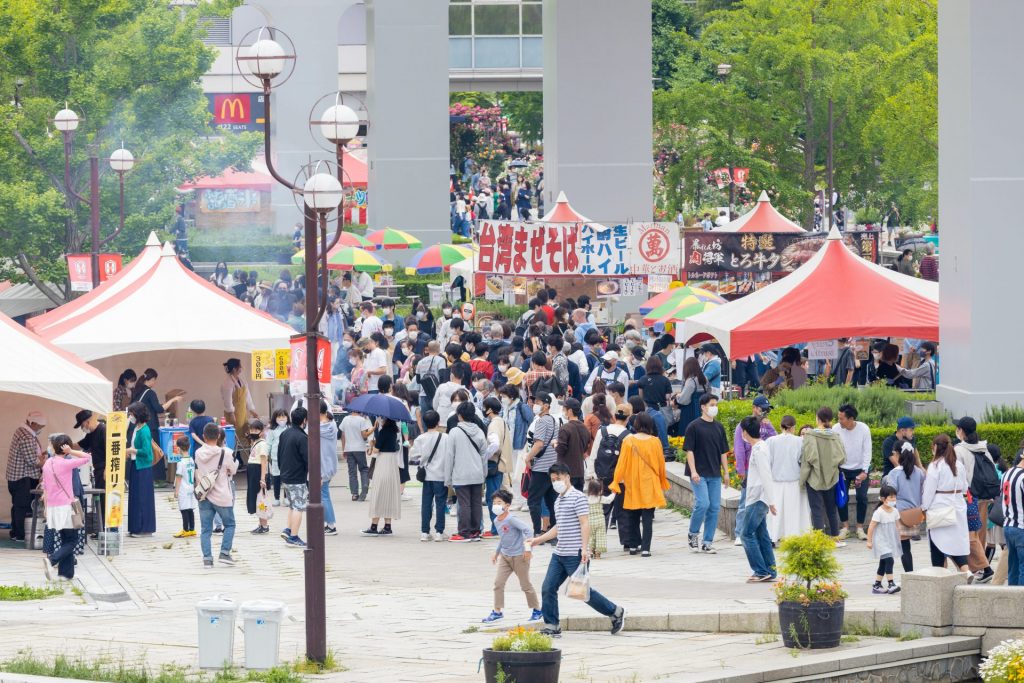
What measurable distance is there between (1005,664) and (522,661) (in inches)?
155

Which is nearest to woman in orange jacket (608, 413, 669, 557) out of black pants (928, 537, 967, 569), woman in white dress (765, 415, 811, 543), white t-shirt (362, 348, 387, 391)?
woman in white dress (765, 415, 811, 543)

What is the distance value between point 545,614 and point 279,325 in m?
11.9

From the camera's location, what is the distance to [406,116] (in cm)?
5325

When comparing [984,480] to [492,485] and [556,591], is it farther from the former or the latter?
[492,485]

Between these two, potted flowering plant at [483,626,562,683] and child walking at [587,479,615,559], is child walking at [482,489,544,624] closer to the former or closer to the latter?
child walking at [587,479,615,559]

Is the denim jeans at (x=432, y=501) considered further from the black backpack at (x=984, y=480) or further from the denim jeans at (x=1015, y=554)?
the denim jeans at (x=1015, y=554)

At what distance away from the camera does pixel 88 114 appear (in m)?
34.9

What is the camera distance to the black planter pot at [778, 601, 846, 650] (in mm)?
13969

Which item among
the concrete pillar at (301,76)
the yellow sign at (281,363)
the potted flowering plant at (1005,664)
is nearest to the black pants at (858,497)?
the potted flowering plant at (1005,664)

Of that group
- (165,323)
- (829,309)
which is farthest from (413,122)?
(829,309)

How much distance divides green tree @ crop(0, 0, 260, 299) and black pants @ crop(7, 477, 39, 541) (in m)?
13.4

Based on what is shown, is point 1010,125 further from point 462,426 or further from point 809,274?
point 462,426

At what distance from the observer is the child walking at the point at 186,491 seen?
1984 cm

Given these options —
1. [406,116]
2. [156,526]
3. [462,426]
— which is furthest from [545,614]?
[406,116]
